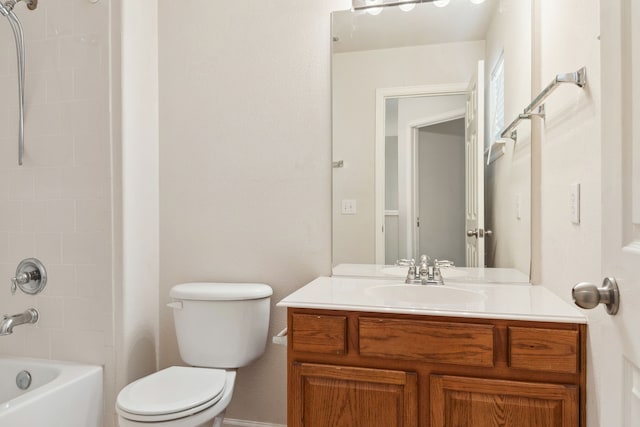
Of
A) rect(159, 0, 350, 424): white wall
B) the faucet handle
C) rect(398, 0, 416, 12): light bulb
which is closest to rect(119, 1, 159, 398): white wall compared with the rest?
rect(159, 0, 350, 424): white wall

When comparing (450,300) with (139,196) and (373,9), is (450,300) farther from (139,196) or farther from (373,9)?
(139,196)

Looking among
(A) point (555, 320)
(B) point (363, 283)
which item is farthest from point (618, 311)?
(B) point (363, 283)

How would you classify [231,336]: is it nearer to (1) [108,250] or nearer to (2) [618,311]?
(1) [108,250]

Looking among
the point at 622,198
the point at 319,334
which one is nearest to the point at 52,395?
the point at 319,334

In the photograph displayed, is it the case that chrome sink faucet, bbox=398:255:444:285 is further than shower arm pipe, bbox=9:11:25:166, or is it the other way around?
shower arm pipe, bbox=9:11:25:166

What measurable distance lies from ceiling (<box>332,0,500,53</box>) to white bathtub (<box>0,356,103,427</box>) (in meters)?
1.85

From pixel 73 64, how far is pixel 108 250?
0.88 meters

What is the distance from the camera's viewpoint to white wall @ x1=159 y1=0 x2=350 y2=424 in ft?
6.63

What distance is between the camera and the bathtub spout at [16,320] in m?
1.83

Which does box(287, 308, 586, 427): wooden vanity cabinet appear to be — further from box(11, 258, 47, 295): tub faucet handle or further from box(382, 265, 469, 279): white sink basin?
box(11, 258, 47, 295): tub faucet handle

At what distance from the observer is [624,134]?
674mm

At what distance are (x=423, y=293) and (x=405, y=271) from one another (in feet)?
0.69

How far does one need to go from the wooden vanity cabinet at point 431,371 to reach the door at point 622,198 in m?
0.53

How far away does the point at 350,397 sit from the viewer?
4.58 feet
